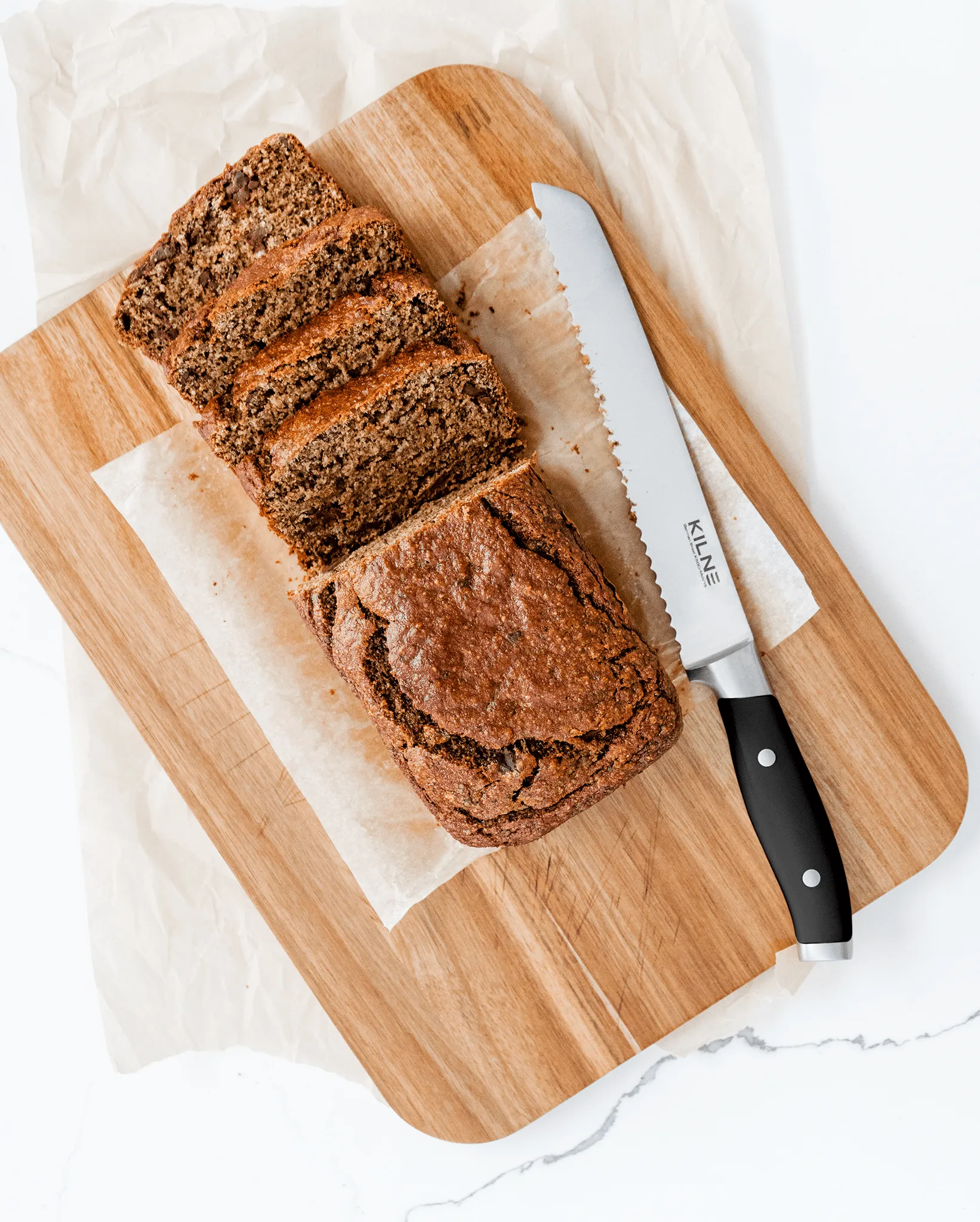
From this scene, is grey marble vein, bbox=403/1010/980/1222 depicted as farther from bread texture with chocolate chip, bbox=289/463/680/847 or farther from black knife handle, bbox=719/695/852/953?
bread texture with chocolate chip, bbox=289/463/680/847

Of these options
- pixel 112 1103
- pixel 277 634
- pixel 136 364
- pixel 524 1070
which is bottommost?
pixel 524 1070

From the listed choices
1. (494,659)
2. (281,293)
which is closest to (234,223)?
(281,293)

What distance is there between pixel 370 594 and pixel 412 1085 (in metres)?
1.79

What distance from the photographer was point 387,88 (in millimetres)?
2900

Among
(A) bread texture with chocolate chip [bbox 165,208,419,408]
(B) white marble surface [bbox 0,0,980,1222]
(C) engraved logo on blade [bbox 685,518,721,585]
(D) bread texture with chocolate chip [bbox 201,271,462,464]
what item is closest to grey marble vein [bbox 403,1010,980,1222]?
(B) white marble surface [bbox 0,0,980,1222]

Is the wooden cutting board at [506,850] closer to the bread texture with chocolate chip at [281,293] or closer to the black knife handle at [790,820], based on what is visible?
the black knife handle at [790,820]

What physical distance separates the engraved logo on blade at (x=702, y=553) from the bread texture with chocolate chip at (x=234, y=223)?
5.03 ft

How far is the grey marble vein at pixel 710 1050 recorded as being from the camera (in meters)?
3.10

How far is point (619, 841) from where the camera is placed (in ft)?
9.41

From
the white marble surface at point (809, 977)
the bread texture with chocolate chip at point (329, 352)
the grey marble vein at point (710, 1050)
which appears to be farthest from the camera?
the grey marble vein at point (710, 1050)

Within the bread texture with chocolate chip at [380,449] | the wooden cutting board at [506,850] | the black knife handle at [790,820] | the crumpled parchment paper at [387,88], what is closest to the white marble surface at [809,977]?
the crumpled parchment paper at [387,88]

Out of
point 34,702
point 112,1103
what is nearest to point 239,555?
point 34,702

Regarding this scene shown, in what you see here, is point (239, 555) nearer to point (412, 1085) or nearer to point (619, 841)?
point (619, 841)

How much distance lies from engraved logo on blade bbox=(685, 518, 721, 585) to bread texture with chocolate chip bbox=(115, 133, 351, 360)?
5.03 ft
